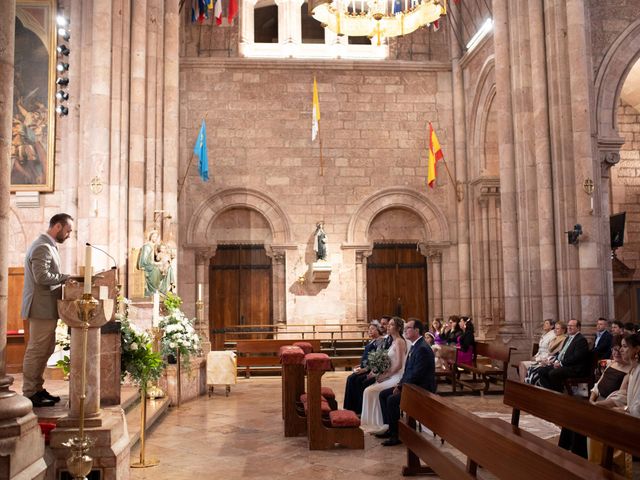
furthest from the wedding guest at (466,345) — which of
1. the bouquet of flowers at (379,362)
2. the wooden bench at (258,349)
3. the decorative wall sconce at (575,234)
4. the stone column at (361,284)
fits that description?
the stone column at (361,284)

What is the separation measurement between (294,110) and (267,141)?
44.9 inches

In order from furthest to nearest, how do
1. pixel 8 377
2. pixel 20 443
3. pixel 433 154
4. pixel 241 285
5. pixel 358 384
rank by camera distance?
pixel 241 285 < pixel 433 154 < pixel 358 384 < pixel 8 377 < pixel 20 443

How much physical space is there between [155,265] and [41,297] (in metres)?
5.95

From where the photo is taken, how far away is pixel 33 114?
12883 mm

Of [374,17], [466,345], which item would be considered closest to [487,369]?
[466,345]

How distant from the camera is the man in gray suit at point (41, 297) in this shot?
557 centimetres

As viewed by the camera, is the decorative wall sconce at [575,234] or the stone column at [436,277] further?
the stone column at [436,277]

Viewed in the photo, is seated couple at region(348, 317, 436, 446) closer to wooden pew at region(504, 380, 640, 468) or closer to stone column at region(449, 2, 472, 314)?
wooden pew at region(504, 380, 640, 468)

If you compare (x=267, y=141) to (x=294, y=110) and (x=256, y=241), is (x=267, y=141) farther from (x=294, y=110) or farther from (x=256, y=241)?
(x=256, y=241)

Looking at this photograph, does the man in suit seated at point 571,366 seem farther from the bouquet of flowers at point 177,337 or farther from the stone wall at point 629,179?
the stone wall at point 629,179

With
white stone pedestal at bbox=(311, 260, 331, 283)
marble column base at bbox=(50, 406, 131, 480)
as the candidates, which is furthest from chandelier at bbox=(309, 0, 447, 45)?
marble column base at bbox=(50, 406, 131, 480)

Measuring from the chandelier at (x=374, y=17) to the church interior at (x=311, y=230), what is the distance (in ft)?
0.16

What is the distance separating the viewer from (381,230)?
18891 millimetres

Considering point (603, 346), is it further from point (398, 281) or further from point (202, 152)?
point (202, 152)
